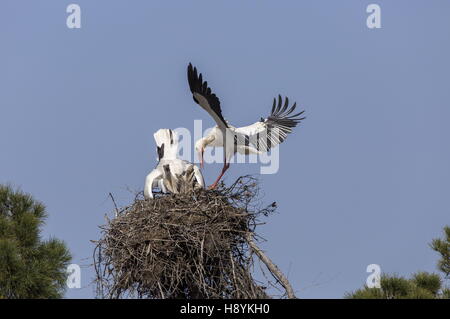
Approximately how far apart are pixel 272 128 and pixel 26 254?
4429mm

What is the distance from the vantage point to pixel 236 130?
49.3ft

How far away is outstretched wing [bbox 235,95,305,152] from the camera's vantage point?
15.2 metres

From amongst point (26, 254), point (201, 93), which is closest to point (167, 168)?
point (201, 93)

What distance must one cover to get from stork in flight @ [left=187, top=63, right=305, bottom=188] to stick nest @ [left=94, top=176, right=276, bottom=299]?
1977mm

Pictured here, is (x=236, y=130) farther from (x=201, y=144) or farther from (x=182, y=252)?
(x=182, y=252)

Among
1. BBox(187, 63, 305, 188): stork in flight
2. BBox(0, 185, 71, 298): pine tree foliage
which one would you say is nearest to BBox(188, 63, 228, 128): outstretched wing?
BBox(187, 63, 305, 188): stork in flight

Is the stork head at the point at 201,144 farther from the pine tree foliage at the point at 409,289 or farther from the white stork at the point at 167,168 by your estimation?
the pine tree foliage at the point at 409,289

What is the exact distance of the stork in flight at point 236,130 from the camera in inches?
560

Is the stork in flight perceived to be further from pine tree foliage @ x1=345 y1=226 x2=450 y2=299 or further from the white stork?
pine tree foliage @ x1=345 y1=226 x2=450 y2=299

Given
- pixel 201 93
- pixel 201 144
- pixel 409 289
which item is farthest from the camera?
pixel 201 144

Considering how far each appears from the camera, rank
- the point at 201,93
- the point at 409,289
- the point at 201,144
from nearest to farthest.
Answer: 1. the point at 409,289
2. the point at 201,93
3. the point at 201,144

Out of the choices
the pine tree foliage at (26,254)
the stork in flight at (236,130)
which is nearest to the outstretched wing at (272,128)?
the stork in flight at (236,130)

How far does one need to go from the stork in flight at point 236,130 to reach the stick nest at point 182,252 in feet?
6.49

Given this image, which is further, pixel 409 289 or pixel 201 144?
pixel 201 144
